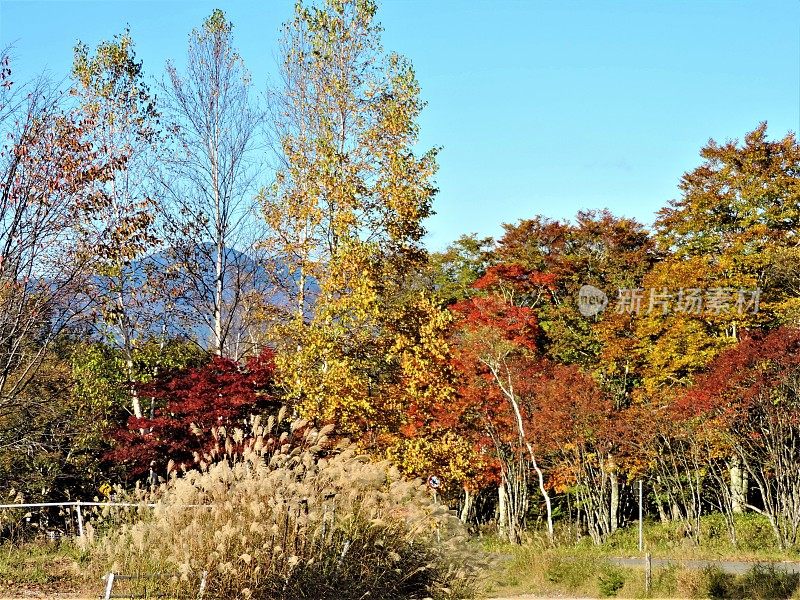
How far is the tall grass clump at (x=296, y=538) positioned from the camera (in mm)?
7516

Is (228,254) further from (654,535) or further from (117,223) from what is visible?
(654,535)

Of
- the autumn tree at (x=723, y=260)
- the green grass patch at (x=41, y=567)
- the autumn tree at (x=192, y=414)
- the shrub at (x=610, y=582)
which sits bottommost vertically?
the shrub at (x=610, y=582)

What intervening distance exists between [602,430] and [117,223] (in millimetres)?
13083

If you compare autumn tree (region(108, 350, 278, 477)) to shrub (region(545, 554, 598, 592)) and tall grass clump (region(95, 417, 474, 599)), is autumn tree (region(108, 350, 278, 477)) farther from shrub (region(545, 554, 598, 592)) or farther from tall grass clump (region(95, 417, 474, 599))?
tall grass clump (region(95, 417, 474, 599))

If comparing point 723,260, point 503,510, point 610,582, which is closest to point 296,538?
point 610,582

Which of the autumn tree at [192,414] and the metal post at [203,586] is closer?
the metal post at [203,586]

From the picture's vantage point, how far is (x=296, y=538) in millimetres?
7949

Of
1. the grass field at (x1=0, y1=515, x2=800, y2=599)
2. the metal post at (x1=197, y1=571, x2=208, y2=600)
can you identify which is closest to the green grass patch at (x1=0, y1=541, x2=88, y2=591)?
the grass field at (x1=0, y1=515, x2=800, y2=599)

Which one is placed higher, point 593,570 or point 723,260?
point 723,260

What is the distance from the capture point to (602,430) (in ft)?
77.4

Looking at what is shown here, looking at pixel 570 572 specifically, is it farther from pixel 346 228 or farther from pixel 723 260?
pixel 723 260

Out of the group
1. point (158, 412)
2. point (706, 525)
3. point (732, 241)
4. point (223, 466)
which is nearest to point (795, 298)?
point (732, 241)

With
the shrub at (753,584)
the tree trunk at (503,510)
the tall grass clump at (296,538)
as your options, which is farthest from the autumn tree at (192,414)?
the tree trunk at (503,510)

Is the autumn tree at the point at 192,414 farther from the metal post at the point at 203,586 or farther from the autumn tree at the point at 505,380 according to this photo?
the metal post at the point at 203,586
